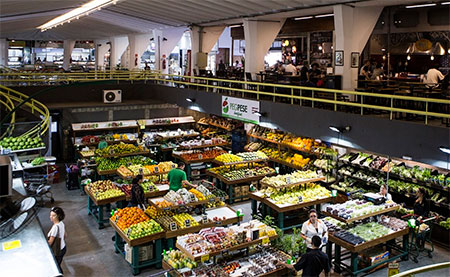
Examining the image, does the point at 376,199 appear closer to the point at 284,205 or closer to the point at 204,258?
the point at 284,205

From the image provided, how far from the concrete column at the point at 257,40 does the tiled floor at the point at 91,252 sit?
7.64 meters

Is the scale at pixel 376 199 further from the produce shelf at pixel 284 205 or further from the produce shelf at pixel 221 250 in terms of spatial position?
A: the produce shelf at pixel 221 250

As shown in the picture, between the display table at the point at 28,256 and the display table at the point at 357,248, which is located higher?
the display table at the point at 28,256

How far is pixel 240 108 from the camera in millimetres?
15141

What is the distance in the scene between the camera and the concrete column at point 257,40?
1847 cm

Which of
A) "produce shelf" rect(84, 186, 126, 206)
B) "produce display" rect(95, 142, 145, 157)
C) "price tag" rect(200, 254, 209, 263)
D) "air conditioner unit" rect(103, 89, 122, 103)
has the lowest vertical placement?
"price tag" rect(200, 254, 209, 263)

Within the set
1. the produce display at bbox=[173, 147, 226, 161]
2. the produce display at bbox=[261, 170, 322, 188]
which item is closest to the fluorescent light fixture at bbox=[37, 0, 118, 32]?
the produce display at bbox=[173, 147, 226, 161]

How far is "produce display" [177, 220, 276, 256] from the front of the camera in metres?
7.65

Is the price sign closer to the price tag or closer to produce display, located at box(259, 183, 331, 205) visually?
the price tag

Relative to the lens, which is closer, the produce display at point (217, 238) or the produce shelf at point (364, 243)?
the produce display at point (217, 238)

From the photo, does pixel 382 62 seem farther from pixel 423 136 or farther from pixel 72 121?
pixel 72 121

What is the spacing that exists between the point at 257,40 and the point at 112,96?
23.0ft

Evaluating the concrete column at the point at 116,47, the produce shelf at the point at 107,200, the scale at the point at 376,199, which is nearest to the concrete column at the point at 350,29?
the scale at the point at 376,199

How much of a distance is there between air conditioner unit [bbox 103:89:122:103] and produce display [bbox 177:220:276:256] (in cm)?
1304
